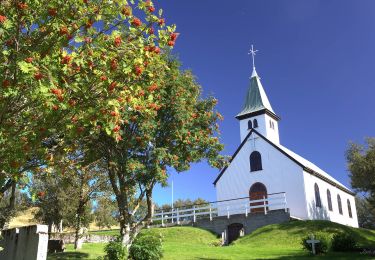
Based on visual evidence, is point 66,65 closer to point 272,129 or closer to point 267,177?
point 267,177

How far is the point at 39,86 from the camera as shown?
6605 mm

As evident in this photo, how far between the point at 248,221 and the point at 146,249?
19.7m

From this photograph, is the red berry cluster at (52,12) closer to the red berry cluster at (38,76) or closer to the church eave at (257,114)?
the red berry cluster at (38,76)

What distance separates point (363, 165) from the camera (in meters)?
39.4

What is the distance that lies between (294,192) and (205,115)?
76.1 feet

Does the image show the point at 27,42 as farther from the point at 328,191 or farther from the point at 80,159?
the point at 328,191

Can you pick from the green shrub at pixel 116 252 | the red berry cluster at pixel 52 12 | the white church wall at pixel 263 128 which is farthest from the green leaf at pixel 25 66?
the white church wall at pixel 263 128

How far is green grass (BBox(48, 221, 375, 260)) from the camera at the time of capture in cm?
2056

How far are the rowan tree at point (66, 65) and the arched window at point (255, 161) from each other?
34.6 meters

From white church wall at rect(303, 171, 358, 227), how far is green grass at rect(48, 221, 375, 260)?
784 centimetres

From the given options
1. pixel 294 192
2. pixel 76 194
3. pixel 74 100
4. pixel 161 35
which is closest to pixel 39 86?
pixel 74 100

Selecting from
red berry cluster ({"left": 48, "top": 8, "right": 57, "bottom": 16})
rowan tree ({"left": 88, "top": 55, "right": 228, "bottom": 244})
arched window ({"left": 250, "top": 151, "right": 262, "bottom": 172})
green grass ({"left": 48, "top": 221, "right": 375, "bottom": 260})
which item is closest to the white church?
arched window ({"left": 250, "top": 151, "right": 262, "bottom": 172})

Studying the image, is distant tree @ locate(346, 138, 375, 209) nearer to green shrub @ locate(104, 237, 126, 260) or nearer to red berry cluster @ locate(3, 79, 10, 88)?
green shrub @ locate(104, 237, 126, 260)

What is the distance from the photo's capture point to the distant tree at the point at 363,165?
1543 inches
